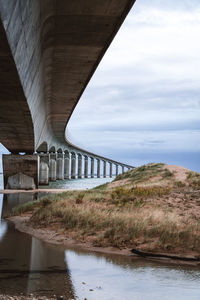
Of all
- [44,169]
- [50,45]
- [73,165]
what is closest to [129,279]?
[50,45]

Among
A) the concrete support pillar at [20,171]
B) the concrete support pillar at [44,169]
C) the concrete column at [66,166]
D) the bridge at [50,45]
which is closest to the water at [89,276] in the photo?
the bridge at [50,45]

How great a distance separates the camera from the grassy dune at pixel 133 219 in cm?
1245

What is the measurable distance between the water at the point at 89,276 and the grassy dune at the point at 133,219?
1703 mm

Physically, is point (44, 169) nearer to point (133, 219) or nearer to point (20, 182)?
point (20, 182)

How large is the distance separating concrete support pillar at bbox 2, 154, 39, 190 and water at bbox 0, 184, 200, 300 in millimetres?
28272

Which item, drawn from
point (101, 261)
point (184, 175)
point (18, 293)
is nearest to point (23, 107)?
point (101, 261)

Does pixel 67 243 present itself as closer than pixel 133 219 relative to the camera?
Yes

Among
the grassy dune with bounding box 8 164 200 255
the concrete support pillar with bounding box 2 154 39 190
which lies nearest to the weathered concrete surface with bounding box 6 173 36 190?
the concrete support pillar with bounding box 2 154 39 190

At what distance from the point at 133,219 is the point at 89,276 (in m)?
5.85

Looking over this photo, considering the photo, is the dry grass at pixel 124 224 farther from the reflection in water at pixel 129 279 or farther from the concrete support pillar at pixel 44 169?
the concrete support pillar at pixel 44 169

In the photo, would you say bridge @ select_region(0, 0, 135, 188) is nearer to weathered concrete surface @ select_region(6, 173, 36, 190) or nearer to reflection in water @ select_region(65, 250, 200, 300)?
reflection in water @ select_region(65, 250, 200, 300)

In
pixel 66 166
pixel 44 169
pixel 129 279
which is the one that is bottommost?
pixel 129 279

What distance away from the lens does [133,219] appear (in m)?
14.6

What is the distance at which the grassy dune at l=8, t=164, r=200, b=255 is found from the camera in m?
12.5
